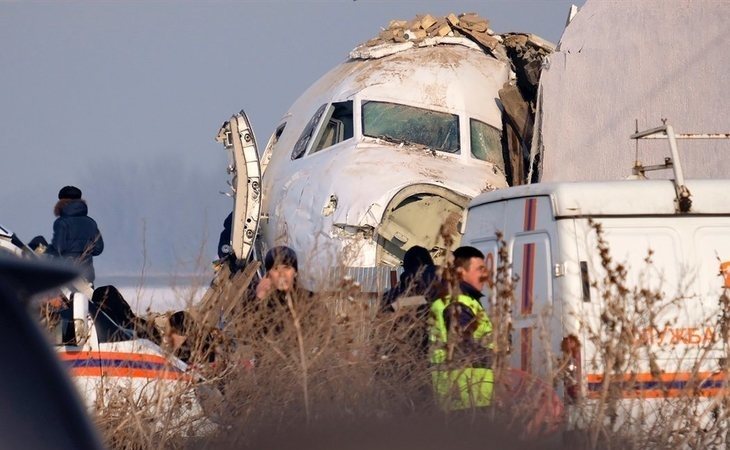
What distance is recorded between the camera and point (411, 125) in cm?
1522

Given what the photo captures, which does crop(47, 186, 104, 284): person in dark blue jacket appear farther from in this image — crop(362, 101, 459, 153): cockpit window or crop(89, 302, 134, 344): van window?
crop(362, 101, 459, 153): cockpit window

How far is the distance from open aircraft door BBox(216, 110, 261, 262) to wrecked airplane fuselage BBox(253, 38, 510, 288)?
1.07 feet

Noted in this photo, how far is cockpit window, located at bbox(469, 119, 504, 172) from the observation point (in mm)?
15117

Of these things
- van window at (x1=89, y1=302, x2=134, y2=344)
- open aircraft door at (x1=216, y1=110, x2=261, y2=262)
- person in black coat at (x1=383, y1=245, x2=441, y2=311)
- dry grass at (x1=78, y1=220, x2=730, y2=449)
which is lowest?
dry grass at (x1=78, y1=220, x2=730, y2=449)

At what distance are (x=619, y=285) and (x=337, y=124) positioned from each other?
8.87m

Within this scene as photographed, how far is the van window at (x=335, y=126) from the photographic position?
50.7ft

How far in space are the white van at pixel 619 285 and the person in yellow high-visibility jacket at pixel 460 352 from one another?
335 millimetres

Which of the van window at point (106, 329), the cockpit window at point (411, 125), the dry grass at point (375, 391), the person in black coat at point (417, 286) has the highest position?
the cockpit window at point (411, 125)

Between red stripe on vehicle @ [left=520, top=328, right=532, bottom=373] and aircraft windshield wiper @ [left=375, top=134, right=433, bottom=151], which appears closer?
red stripe on vehicle @ [left=520, top=328, right=532, bottom=373]

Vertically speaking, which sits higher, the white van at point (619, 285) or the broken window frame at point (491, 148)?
the broken window frame at point (491, 148)

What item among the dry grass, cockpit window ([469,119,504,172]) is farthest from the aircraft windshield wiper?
the dry grass

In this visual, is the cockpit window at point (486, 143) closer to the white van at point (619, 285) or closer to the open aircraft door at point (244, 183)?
the open aircraft door at point (244, 183)

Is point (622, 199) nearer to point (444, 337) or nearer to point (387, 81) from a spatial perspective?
point (444, 337)

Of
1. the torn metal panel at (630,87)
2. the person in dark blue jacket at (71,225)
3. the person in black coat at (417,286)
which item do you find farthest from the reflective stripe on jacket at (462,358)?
the person in dark blue jacket at (71,225)
